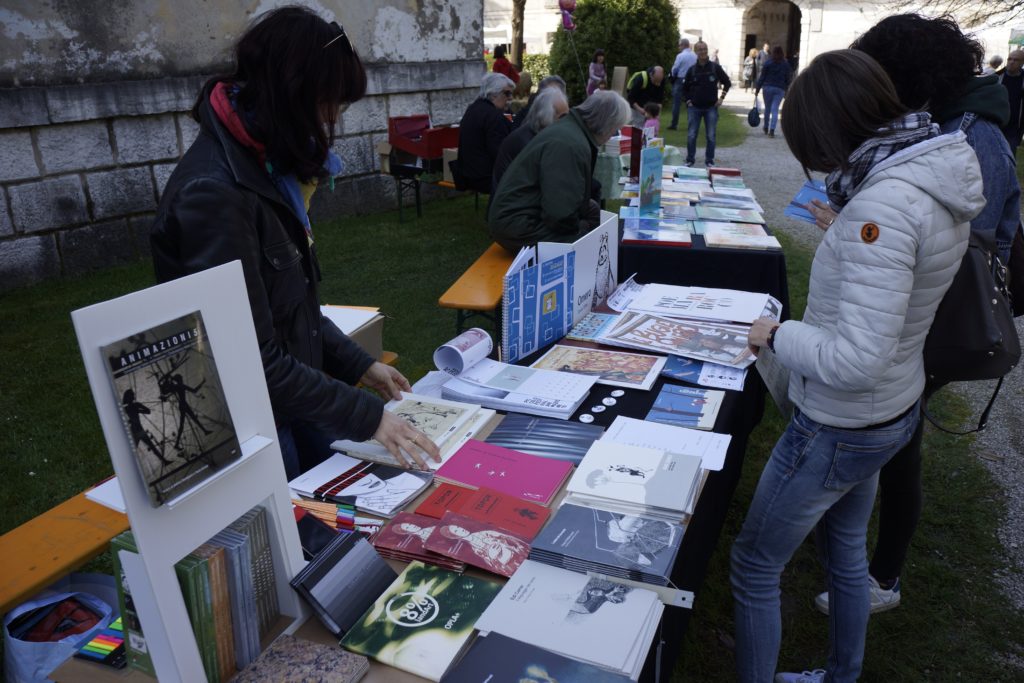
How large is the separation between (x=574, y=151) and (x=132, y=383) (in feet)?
11.1

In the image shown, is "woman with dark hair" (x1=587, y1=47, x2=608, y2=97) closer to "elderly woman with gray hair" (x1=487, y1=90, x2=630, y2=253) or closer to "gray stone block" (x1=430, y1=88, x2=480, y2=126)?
"gray stone block" (x1=430, y1=88, x2=480, y2=126)

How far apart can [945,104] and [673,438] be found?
1.15 meters

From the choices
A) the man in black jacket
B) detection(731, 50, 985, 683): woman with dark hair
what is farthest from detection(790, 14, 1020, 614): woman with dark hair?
the man in black jacket

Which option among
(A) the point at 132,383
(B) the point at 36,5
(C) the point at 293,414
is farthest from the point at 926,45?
(B) the point at 36,5

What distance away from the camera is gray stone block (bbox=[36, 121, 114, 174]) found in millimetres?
5641

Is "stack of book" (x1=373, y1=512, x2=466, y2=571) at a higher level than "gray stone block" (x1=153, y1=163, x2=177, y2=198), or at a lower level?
lower

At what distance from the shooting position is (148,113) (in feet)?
20.2

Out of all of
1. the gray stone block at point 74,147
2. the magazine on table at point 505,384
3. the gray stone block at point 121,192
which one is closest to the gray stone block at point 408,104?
the gray stone block at point 121,192

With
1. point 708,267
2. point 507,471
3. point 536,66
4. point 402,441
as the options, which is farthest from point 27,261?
point 536,66

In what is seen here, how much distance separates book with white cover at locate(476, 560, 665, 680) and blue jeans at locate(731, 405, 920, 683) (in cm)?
62

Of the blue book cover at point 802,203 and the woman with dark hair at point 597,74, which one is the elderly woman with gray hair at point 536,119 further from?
the woman with dark hair at point 597,74

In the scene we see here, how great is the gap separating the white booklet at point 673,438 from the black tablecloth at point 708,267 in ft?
5.94

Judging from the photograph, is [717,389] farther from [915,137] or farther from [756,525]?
[915,137]

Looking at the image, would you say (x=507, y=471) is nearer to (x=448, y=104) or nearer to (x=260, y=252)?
(x=260, y=252)
